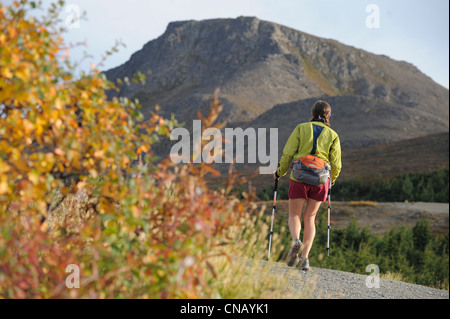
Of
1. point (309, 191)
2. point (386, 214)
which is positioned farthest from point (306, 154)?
point (386, 214)

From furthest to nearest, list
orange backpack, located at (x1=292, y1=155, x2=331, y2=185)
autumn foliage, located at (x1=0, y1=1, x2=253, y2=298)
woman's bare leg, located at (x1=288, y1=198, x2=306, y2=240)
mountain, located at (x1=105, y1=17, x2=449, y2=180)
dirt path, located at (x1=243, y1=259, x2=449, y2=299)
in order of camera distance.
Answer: mountain, located at (x1=105, y1=17, x2=449, y2=180) → woman's bare leg, located at (x1=288, y1=198, x2=306, y2=240) → orange backpack, located at (x1=292, y1=155, x2=331, y2=185) → dirt path, located at (x1=243, y1=259, x2=449, y2=299) → autumn foliage, located at (x1=0, y1=1, x2=253, y2=298)

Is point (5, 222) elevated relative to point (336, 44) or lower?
lower

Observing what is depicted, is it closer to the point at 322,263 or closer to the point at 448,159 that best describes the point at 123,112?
the point at 322,263

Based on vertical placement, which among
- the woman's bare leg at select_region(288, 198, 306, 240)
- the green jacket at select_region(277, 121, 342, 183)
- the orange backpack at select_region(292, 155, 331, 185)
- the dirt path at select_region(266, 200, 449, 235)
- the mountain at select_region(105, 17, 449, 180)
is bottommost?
the dirt path at select_region(266, 200, 449, 235)

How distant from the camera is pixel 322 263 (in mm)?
9820

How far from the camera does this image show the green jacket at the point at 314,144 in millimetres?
5832

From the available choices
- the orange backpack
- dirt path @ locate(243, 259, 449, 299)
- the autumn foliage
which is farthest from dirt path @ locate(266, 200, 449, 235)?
the autumn foliage

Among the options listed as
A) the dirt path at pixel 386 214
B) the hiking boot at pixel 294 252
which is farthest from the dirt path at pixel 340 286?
the dirt path at pixel 386 214

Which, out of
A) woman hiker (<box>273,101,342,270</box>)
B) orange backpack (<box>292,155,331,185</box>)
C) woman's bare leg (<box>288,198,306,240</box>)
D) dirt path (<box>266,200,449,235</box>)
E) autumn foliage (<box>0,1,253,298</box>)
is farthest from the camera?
dirt path (<box>266,200,449,235</box>)

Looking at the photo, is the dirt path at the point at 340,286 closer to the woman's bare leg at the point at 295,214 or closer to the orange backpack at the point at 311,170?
the woman's bare leg at the point at 295,214

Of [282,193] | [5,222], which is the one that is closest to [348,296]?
[5,222]

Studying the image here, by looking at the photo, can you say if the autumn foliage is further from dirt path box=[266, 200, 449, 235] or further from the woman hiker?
dirt path box=[266, 200, 449, 235]

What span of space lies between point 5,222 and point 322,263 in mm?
8099

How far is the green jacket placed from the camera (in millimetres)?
5832
